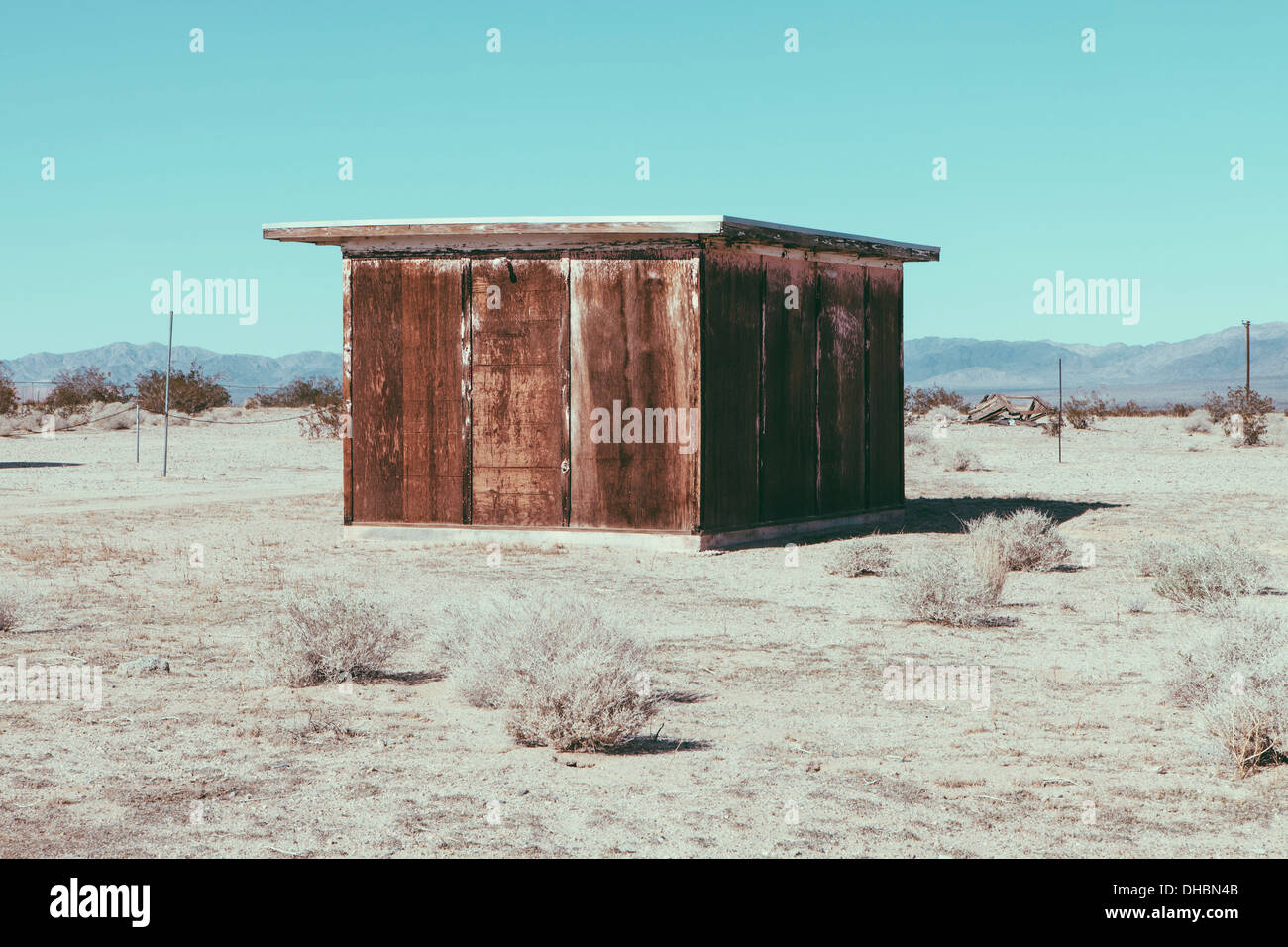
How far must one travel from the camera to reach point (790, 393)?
54.4 feet

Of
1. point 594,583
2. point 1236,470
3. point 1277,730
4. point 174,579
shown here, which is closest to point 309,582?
point 174,579

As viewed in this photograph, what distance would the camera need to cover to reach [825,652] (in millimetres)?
9547

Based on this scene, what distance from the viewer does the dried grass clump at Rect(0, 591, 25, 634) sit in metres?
10.1

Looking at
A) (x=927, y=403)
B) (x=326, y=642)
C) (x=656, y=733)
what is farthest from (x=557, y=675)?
(x=927, y=403)

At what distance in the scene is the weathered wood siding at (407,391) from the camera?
52.1ft

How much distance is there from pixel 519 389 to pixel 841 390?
4686 millimetres

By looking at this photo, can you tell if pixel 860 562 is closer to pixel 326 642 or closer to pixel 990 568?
pixel 990 568

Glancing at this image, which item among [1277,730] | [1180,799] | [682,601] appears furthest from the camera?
[682,601]

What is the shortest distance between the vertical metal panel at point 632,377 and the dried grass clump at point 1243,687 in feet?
25.3

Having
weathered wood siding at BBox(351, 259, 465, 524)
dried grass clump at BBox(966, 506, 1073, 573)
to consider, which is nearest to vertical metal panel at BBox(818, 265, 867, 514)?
dried grass clump at BBox(966, 506, 1073, 573)

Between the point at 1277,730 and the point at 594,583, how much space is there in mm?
7381

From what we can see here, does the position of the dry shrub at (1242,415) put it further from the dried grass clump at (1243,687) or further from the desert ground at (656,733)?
the dried grass clump at (1243,687)

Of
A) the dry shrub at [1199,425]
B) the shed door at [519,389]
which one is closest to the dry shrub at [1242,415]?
the dry shrub at [1199,425]
